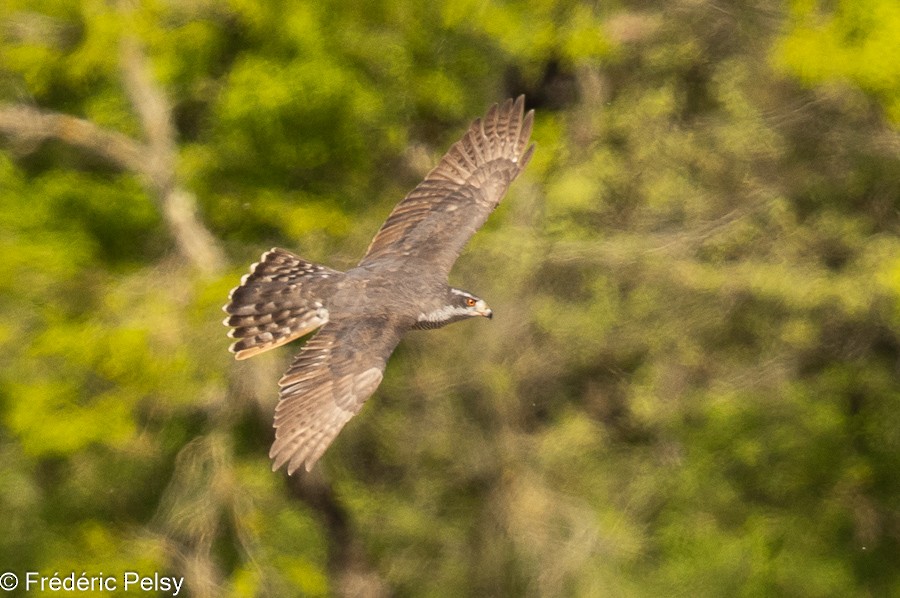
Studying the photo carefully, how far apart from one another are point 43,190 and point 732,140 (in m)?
6.89

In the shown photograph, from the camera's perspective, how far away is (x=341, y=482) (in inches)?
675

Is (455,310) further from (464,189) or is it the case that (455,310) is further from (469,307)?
(464,189)

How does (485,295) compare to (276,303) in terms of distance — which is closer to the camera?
(276,303)

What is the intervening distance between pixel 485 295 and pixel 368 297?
4485 mm

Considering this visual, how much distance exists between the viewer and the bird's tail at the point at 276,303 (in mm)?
11141

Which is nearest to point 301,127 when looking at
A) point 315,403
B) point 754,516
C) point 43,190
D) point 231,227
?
point 231,227

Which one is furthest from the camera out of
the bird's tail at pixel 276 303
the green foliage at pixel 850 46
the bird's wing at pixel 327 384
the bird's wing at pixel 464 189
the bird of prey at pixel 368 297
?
the green foliage at pixel 850 46

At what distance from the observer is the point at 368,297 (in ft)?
37.4

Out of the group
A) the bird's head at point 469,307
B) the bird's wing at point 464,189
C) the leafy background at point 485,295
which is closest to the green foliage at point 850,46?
the leafy background at point 485,295

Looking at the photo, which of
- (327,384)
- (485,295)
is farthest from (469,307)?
(485,295)

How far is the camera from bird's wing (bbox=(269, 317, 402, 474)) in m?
10.3

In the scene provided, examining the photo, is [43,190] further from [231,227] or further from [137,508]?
[137,508]

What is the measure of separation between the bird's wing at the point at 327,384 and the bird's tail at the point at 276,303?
19 centimetres

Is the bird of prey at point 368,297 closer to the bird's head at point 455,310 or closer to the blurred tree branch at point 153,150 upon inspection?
the bird's head at point 455,310
